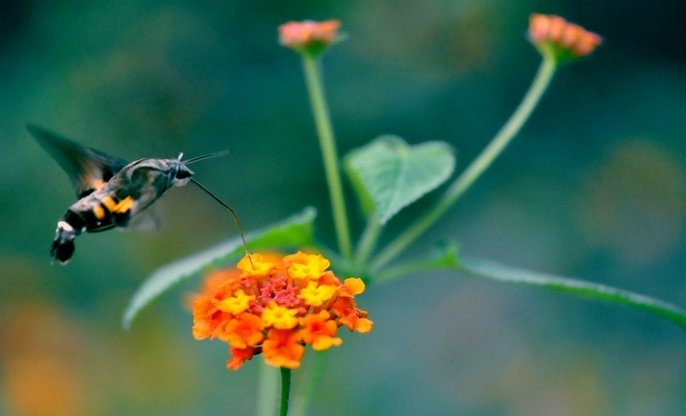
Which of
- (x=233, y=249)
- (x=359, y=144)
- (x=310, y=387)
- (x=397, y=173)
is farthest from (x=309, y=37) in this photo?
(x=359, y=144)

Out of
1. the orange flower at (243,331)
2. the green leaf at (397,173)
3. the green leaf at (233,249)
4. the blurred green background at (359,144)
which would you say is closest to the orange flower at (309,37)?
the green leaf at (397,173)

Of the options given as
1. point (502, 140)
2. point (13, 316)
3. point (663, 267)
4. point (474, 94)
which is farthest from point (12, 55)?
point (663, 267)

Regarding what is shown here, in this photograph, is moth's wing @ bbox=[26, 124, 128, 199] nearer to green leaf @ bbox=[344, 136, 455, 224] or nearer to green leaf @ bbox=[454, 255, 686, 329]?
green leaf @ bbox=[344, 136, 455, 224]

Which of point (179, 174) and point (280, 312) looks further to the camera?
point (179, 174)

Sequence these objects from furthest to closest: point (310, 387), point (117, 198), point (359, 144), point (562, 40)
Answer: point (359, 144)
point (562, 40)
point (310, 387)
point (117, 198)

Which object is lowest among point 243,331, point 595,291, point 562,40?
point 595,291

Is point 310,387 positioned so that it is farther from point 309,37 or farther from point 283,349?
point 309,37

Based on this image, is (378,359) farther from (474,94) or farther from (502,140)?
(502,140)
